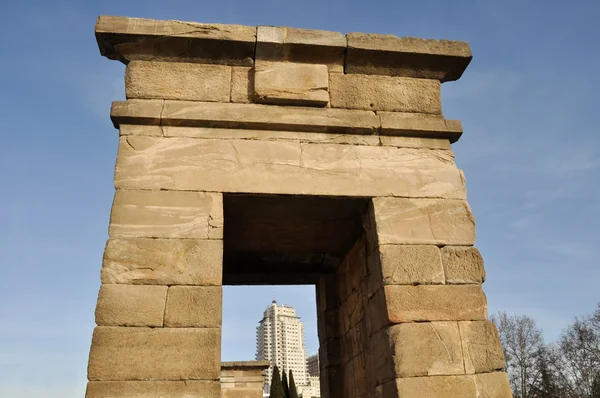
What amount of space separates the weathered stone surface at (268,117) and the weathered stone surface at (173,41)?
1.94ft

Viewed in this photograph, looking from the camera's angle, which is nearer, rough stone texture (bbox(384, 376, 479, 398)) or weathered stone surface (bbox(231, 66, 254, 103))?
rough stone texture (bbox(384, 376, 479, 398))

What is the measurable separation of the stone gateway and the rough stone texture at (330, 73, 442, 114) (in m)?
0.02

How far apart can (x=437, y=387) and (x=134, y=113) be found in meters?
3.58

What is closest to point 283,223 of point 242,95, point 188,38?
point 242,95

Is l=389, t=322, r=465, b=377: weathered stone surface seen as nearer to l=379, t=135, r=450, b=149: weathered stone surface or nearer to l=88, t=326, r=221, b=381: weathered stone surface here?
l=88, t=326, r=221, b=381: weathered stone surface

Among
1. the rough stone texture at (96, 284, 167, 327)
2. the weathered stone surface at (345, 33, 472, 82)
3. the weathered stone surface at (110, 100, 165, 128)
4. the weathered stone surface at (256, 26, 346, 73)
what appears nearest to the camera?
the rough stone texture at (96, 284, 167, 327)

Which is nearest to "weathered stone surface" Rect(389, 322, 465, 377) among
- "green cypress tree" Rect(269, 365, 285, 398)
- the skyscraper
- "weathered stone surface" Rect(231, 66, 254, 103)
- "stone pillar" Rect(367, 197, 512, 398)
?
"stone pillar" Rect(367, 197, 512, 398)

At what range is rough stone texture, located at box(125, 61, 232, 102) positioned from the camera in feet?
15.1

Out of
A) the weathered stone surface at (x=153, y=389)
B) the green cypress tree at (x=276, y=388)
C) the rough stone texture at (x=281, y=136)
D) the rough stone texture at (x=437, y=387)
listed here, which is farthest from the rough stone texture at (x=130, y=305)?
the green cypress tree at (x=276, y=388)

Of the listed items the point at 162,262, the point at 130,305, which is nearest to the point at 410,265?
the point at 162,262

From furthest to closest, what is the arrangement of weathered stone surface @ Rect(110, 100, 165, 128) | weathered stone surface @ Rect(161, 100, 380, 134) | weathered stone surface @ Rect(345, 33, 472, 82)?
1. weathered stone surface @ Rect(345, 33, 472, 82)
2. weathered stone surface @ Rect(161, 100, 380, 134)
3. weathered stone surface @ Rect(110, 100, 165, 128)

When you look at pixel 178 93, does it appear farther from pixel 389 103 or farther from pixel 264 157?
pixel 389 103

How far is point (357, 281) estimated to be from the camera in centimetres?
542

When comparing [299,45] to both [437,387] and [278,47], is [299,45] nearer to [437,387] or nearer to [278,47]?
[278,47]
